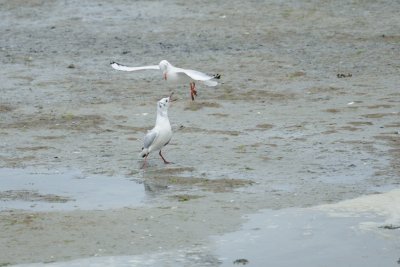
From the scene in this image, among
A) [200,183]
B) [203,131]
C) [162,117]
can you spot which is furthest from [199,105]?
[200,183]

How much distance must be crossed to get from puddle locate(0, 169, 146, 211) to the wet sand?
3cm

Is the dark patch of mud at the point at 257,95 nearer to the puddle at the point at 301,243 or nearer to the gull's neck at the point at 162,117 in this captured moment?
the gull's neck at the point at 162,117

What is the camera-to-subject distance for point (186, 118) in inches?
575

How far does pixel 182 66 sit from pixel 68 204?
7.16m

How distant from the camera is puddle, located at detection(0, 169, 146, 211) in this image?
10.8 metres

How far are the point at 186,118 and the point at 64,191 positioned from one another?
11.5ft

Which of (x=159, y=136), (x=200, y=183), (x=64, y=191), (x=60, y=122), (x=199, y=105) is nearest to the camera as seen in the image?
(x=64, y=191)

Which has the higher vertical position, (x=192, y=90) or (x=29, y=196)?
(x=29, y=196)

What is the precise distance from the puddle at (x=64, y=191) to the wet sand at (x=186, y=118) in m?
0.03

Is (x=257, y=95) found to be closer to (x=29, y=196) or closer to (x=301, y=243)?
(x=29, y=196)

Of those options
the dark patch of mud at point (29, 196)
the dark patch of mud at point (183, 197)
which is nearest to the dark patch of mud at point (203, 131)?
the dark patch of mud at point (183, 197)

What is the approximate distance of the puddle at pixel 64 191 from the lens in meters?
10.8

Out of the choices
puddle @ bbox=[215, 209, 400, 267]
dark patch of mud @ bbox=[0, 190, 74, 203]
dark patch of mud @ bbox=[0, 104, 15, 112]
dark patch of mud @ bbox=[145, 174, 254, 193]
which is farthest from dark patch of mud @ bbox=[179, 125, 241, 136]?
puddle @ bbox=[215, 209, 400, 267]

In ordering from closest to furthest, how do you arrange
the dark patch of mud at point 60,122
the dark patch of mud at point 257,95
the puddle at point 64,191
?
the puddle at point 64,191 → the dark patch of mud at point 60,122 → the dark patch of mud at point 257,95
